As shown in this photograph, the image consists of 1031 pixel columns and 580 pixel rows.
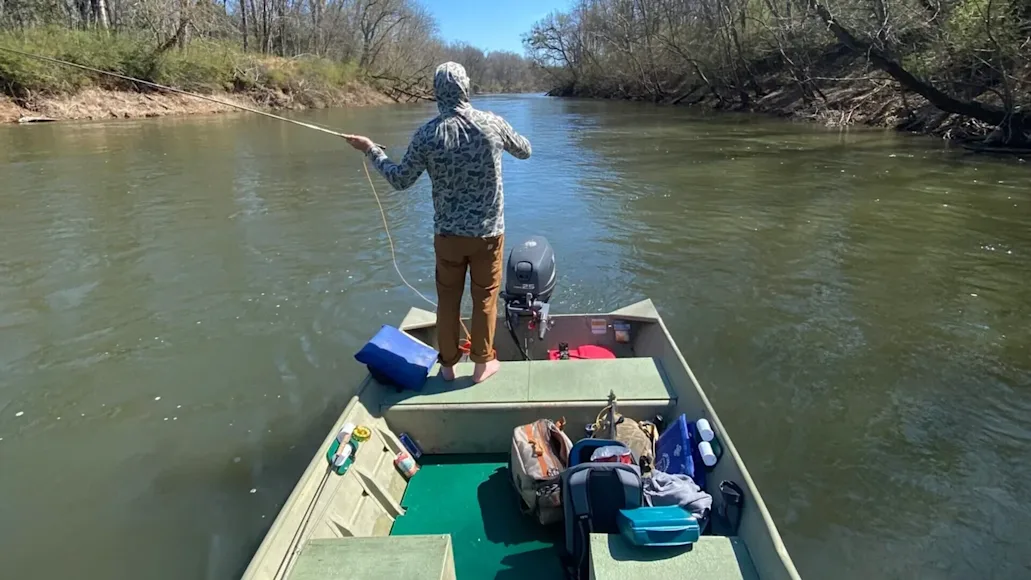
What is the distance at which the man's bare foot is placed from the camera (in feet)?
14.2

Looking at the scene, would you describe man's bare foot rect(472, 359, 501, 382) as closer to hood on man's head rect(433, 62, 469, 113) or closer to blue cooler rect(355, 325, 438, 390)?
blue cooler rect(355, 325, 438, 390)

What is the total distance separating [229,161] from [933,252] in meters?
15.4

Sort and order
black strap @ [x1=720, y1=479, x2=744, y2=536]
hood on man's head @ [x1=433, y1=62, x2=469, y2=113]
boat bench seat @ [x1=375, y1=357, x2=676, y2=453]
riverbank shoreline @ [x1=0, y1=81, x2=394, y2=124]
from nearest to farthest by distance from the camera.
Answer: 1. black strap @ [x1=720, y1=479, x2=744, y2=536]
2. hood on man's head @ [x1=433, y1=62, x2=469, y2=113]
3. boat bench seat @ [x1=375, y1=357, x2=676, y2=453]
4. riverbank shoreline @ [x1=0, y1=81, x2=394, y2=124]

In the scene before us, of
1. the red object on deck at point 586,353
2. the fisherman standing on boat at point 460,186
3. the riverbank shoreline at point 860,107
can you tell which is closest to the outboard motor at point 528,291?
the red object on deck at point 586,353

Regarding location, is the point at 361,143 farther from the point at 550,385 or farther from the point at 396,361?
the point at 550,385

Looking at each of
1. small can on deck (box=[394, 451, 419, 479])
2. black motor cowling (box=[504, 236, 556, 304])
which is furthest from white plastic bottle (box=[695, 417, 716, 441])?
black motor cowling (box=[504, 236, 556, 304])

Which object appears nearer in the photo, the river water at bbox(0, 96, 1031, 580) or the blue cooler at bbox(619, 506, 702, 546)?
the blue cooler at bbox(619, 506, 702, 546)

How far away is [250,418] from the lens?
5.33 metres

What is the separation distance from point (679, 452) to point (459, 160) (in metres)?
1.95

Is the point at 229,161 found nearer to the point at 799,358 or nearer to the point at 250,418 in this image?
the point at 250,418

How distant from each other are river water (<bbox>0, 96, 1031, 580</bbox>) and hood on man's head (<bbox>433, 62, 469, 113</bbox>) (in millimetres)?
2679

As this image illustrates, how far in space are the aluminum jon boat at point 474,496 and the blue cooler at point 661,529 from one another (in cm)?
4

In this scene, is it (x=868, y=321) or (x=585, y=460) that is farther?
(x=868, y=321)

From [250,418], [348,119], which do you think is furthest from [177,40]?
[250,418]
